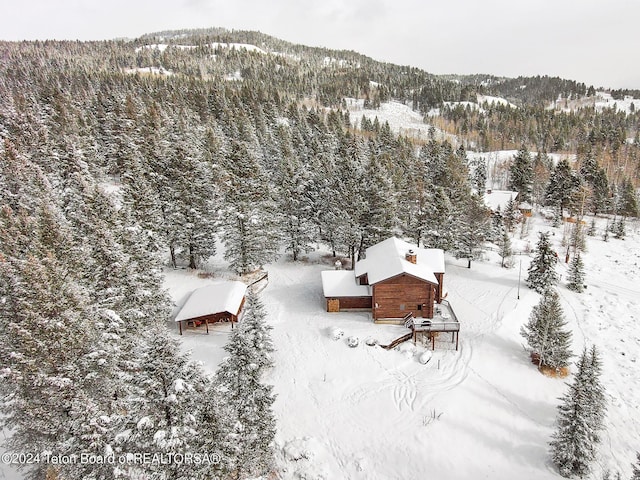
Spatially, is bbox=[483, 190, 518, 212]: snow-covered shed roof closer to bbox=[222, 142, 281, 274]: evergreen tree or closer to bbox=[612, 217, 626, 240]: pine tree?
bbox=[612, 217, 626, 240]: pine tree

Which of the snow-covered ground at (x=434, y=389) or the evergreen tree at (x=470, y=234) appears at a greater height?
the evergreen tree at (x=470, y=234)

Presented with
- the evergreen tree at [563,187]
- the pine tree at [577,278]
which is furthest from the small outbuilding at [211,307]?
the evergreen tree at [563,187]

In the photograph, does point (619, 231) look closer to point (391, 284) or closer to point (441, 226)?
point (441, 226)

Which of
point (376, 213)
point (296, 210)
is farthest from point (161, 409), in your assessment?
point (296, 210)

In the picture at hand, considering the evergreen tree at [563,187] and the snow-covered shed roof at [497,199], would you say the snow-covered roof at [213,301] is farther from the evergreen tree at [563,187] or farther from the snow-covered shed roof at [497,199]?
the evergreen tree at [563,187]

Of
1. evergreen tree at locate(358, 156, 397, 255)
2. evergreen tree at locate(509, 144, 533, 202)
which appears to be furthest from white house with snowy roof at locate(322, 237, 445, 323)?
evergreen tree at locate(509, 144, 533, 202)

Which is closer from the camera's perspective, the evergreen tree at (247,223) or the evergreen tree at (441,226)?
the evergreen tree at (247,223)

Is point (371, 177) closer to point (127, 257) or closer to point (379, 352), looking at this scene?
point (379, 352)
